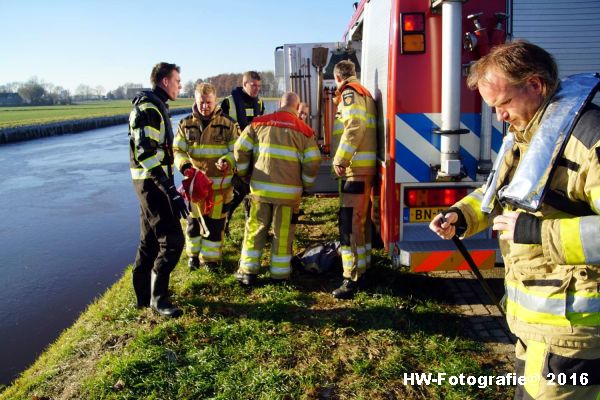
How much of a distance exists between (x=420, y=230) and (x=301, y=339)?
138cm

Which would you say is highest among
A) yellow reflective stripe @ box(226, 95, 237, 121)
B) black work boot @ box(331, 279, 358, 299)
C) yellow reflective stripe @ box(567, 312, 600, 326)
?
yellow reflective stripe @ box(226, 95, 237, 121)

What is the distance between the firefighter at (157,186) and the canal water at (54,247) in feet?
5.12

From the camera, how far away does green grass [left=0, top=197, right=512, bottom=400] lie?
3289 mm

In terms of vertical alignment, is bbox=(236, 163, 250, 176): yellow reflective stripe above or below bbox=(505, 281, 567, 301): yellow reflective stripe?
above

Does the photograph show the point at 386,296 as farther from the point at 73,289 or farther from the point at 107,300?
the point at 73,289

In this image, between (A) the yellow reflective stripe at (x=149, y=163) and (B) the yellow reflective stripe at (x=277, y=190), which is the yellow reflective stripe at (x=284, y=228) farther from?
(A) the yellow reflective stripe at (x=149, y=163)

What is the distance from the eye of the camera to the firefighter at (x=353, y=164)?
427cm

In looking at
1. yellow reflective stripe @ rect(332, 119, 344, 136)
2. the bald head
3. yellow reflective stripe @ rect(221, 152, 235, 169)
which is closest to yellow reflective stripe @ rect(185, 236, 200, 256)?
yellow reflective stripe @ rect(221, 152, 235, 169)

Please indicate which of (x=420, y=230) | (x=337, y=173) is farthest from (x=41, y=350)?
(x=420, y=230)

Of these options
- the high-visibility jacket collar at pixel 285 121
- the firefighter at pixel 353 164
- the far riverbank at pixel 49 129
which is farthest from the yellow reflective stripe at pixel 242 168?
the far riverbank at pixel 49 129

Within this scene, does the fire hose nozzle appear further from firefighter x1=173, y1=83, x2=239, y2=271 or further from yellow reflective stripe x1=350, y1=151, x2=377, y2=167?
firefighter x1=173, y1=83, x2=239, y2=271

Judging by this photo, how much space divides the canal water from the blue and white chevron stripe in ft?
13.4

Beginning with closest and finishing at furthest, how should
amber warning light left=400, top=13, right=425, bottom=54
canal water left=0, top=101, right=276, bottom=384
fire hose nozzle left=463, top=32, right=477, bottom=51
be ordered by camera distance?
fire hose nozzle left=463, top=32, right=477, bottom=51 < amber warning light left=400, top=13, right=425, bottom=54 < canal water left=0, top=101, right=276, bottom=384

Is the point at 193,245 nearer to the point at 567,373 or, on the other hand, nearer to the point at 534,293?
the point at 534,293
